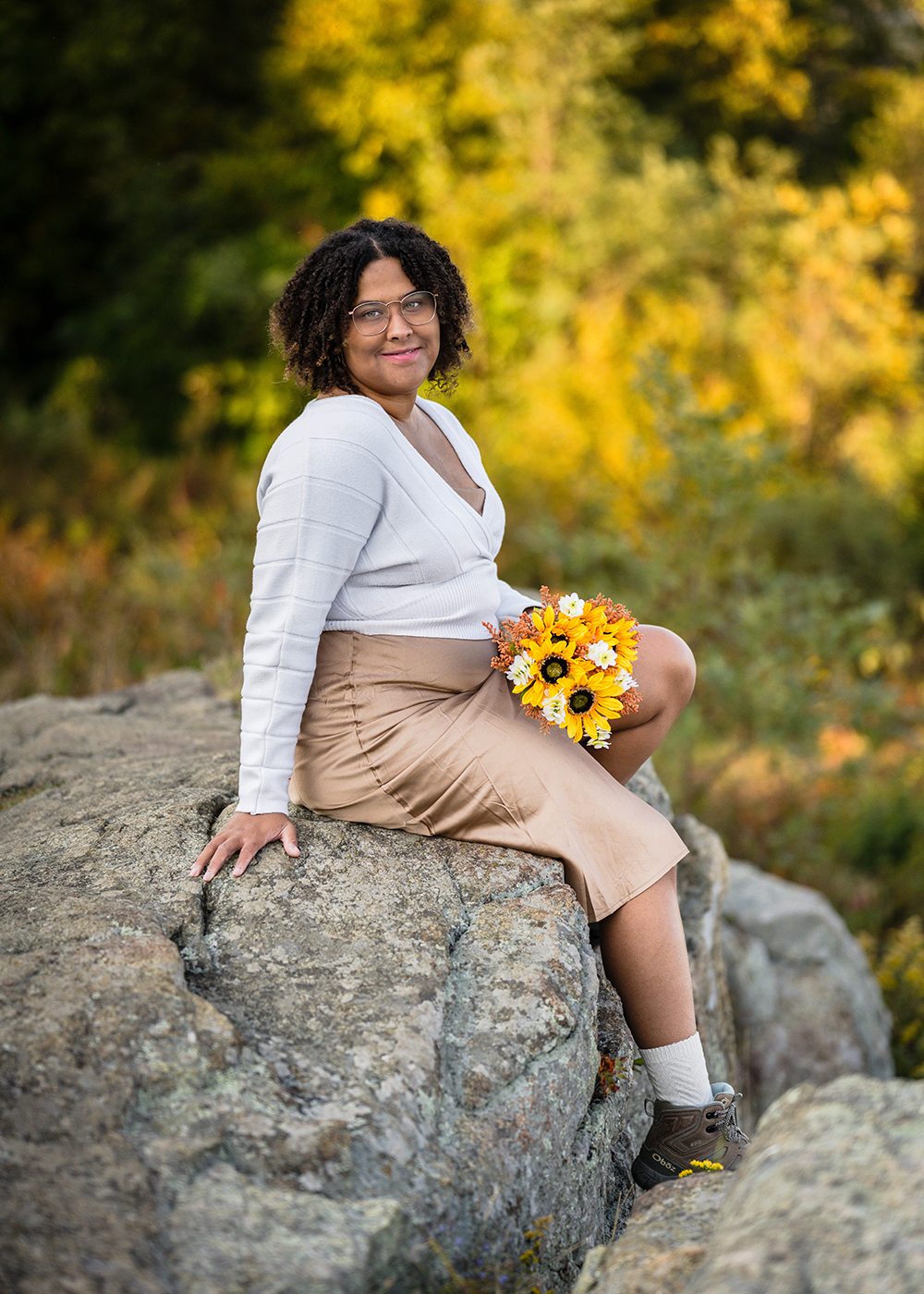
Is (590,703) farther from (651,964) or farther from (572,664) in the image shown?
(651,964)

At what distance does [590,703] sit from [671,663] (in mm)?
357

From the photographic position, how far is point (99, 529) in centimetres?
880

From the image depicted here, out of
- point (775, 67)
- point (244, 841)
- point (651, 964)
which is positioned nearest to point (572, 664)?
point (651, 964)

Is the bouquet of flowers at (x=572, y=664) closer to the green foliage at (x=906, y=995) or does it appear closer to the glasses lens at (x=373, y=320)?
the glasses lens at (x=373, y=320)

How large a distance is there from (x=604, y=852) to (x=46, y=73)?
35.6 feet

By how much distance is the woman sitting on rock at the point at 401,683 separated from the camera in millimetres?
2082

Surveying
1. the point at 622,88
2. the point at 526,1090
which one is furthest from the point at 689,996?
the point at 622,88

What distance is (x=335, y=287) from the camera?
2.22 metres

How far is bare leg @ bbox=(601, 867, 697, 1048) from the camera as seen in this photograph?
2141 millimetres

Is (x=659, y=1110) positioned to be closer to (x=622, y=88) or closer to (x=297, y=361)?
(x=297, y=361)

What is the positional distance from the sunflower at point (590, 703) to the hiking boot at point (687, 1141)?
0.76m

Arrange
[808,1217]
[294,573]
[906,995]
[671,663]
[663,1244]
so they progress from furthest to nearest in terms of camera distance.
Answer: [906,995] → [671,663] → [294,573] → [663,1244] → [808,1217]

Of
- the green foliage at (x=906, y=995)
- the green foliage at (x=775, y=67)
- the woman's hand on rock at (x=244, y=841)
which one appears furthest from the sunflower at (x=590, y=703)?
the green foliage at (x=775, y=67)

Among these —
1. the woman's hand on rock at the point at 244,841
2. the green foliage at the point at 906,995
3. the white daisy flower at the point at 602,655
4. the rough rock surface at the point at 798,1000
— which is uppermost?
the white daisy flower at the point at 602,655
